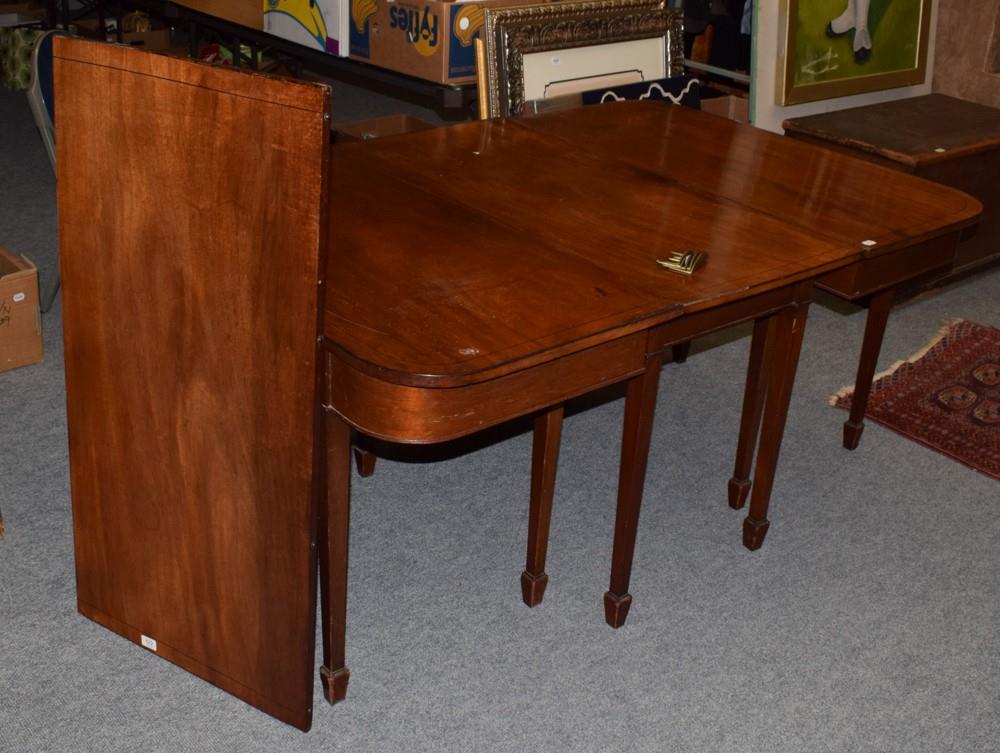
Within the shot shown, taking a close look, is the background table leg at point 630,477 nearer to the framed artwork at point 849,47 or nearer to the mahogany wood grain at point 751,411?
the mahogany wood grain at point 751,411

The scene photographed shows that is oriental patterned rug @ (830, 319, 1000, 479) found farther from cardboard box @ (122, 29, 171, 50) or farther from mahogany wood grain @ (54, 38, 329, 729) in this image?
cardboard box @ (122, 29, 171, 50)

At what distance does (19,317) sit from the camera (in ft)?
9.53

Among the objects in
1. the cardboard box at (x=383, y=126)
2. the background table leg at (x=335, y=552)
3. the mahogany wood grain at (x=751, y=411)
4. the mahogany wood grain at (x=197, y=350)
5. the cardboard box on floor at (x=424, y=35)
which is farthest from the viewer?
the cardboard box at (x=383, y=126)

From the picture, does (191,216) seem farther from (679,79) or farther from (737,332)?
(737,332)

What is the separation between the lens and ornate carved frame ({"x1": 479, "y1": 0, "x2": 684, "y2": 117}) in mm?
2680

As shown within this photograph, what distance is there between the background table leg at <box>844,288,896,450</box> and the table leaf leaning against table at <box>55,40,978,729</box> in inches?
15.7

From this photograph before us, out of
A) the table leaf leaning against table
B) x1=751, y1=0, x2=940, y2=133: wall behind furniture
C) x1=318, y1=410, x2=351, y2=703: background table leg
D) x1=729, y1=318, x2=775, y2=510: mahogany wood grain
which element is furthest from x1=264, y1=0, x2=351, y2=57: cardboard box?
x1=318, y1=410, x2=351, y2=703: background table leg

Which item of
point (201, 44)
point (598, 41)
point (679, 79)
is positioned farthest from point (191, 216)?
point (201, 44)

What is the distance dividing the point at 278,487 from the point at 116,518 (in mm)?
418

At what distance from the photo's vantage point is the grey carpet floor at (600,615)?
199 cm

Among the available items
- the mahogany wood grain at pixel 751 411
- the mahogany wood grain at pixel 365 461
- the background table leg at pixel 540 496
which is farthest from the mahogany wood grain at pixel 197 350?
the mahogany wood grain at pixel 751 411

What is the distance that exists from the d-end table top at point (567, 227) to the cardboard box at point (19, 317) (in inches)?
40.4

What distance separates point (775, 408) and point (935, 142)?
5.18 ft

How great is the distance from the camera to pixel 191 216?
1663 mm
